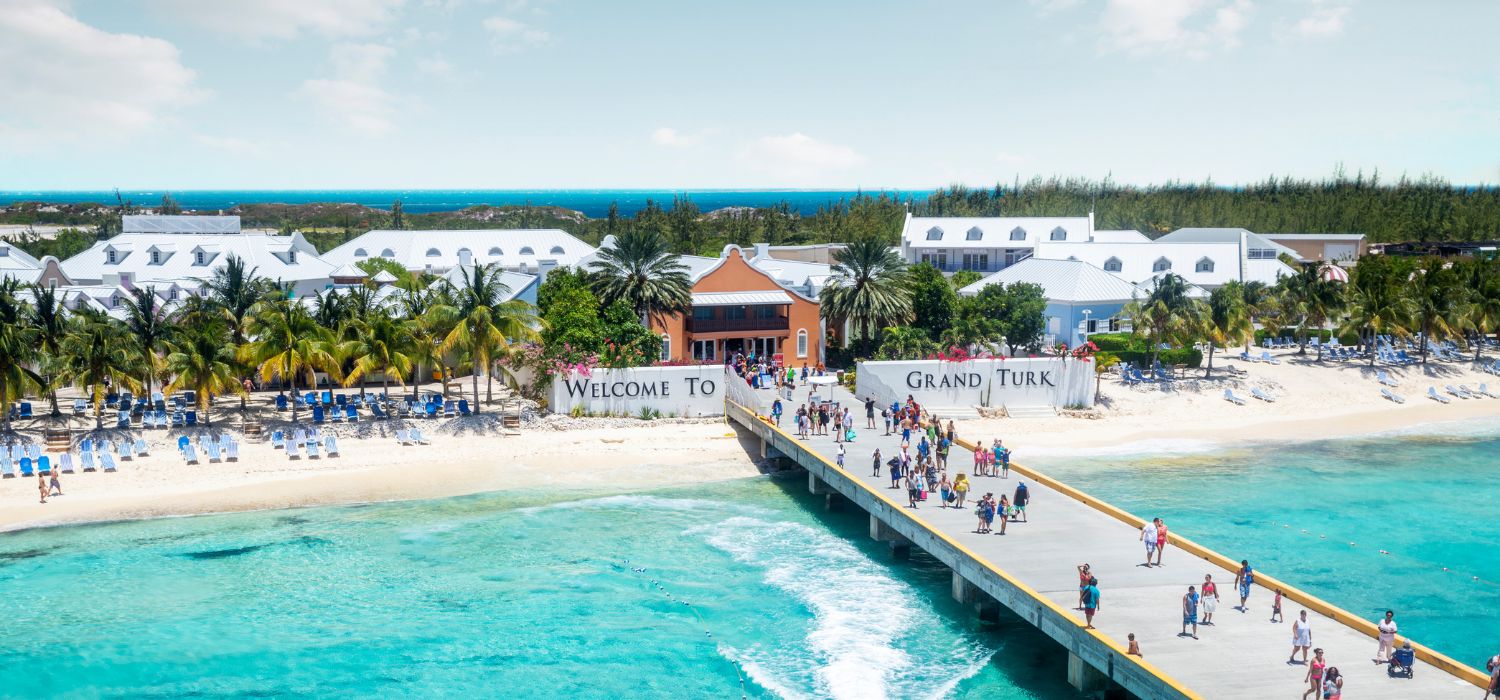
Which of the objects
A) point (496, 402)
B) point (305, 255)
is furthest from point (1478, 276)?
point (305, 255)

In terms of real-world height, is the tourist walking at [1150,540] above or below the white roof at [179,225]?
below

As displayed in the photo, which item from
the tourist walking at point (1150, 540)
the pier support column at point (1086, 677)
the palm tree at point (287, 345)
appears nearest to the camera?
the pier support column at point (1086, 677)

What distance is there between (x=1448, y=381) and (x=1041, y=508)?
45.1m

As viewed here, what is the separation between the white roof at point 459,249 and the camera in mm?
91750

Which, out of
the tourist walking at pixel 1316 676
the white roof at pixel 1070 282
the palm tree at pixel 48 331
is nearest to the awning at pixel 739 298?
the white roof at pixel 1070 282

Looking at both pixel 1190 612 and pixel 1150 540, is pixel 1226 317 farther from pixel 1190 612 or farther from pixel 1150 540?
pixel 1190 612

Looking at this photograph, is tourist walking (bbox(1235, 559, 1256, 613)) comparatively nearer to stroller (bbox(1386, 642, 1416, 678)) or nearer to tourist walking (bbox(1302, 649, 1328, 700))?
stroller (bbox(1386, 642, 1416, 678))

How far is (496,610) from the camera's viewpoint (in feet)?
105

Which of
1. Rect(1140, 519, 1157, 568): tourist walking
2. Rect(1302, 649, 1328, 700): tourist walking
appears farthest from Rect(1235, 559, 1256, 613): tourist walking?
Rect(1302, 649, 1328, 700): tourist walking

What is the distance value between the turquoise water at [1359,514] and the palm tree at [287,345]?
30.1 m

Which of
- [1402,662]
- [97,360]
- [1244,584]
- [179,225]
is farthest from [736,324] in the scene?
[179,225]

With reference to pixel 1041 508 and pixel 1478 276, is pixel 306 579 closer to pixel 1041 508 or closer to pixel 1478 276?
pixel 1041 508

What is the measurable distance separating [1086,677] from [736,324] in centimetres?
3693

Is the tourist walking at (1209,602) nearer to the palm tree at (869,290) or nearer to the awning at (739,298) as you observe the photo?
the palm tree at (869,290)
